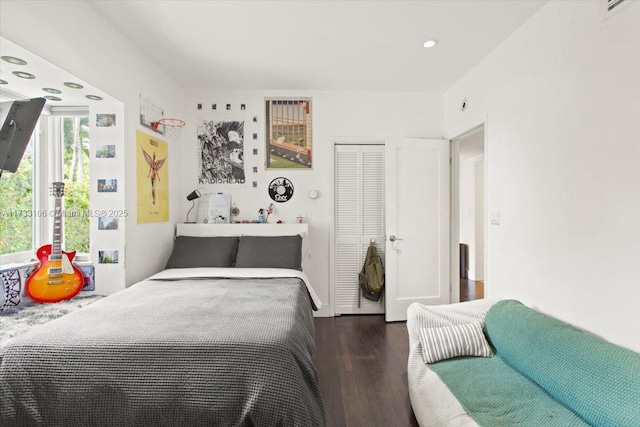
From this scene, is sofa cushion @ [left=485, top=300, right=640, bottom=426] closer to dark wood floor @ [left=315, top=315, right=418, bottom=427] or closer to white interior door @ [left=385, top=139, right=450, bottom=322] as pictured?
dark wood floor @ [left=315, top=315, right=418, bottom=427]

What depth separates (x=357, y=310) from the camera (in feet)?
11.5

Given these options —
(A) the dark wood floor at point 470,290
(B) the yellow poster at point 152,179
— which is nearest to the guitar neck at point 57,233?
(B) the yellow poster at point 152,179

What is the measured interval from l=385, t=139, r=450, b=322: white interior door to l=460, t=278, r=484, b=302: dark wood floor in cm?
87

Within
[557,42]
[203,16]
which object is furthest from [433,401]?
[203,16]

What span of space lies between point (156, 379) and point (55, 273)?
4.35 ft

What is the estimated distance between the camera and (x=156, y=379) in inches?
47.6

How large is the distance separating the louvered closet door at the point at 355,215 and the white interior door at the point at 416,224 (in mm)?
226

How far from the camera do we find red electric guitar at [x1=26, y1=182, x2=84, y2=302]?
1.92 metres

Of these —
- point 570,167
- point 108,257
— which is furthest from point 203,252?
point 570,167

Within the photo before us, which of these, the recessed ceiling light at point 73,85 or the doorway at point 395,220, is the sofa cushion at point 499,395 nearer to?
the doorway at point 395,220

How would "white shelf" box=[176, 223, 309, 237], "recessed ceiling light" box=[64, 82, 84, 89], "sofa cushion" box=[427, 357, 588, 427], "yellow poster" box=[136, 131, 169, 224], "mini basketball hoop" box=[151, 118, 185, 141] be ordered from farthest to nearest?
"white shelf" box=[176, 223, 309, 237], "mini basketball hoop" box=[151, 118, 185, 141], "yellow poster" box=[136, 131, 169, 224], "recessed ceiling light" box=[64, 82, 84, 89], "sofa cushion" box=[427, 357, 588, 427]

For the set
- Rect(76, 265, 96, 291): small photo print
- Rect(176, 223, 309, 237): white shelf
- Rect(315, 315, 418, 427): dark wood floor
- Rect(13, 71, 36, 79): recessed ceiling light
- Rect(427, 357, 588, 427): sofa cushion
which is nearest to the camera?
Rect(427, 357, 588, 427): sofa cushion

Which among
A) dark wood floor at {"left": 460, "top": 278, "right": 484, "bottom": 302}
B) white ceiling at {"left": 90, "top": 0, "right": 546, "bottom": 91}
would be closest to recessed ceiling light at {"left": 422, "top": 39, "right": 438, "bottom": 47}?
white ceiling at {"left": 90, "top": 0, "right": 546, "bottom": 91}

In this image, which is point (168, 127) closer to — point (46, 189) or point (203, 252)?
point (46, 189)
